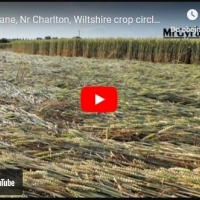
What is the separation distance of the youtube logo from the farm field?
0.21 meters

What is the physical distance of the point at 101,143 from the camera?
1404 mm

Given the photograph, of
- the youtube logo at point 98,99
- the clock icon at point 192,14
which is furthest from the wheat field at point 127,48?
the youtube logo at point 98,99

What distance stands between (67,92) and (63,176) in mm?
1353

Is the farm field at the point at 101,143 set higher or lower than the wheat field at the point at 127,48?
lower

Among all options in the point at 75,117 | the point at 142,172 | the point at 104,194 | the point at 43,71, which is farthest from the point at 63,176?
the point at 43,71

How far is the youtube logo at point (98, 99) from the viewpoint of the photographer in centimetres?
115

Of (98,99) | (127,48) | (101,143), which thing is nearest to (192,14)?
(98,99)

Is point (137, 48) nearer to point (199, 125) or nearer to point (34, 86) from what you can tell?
point (34, 86)

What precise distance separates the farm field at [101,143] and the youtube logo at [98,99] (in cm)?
21

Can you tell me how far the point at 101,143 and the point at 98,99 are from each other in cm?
32

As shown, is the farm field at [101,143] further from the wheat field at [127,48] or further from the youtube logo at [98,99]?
the wheat field at [127,48]

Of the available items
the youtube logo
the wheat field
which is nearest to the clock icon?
the youtube logo

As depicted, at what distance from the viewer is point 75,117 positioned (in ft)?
5.88

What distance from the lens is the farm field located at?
3.29 ft
